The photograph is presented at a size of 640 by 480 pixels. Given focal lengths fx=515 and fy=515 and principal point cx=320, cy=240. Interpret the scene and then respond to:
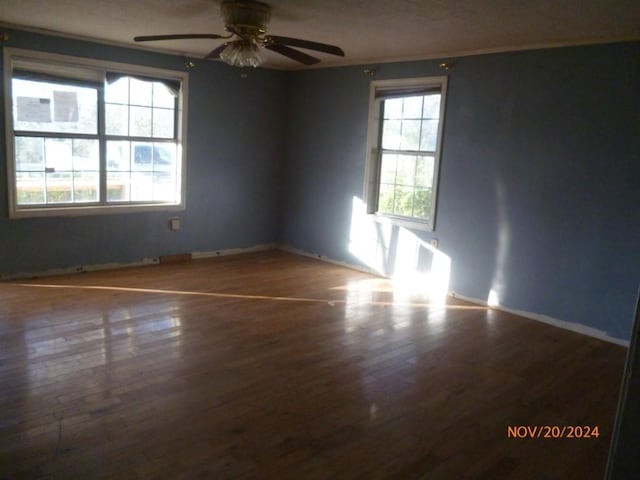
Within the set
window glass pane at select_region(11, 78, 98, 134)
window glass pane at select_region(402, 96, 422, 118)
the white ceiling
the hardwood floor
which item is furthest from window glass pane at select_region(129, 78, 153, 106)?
window glass pane at select_region(402, 96, 422, 118)

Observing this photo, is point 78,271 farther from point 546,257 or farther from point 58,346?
point 546,257

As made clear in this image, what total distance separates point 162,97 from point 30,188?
172cm

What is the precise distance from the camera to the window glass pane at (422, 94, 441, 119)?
536 centimetres

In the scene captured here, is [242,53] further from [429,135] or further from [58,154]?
[58,154]

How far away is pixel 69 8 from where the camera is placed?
156 inches

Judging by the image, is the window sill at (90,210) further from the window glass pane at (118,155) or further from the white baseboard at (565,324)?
the white baseboard at (565,324)

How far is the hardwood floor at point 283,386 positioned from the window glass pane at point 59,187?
893 millimetres

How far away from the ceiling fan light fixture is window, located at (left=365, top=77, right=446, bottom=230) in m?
2.32

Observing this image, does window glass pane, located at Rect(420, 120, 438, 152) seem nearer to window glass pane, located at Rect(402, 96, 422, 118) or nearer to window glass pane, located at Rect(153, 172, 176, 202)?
window glass pane, located at Rect(402, 96, 422, 118)

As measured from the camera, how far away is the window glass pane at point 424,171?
18.0 feet

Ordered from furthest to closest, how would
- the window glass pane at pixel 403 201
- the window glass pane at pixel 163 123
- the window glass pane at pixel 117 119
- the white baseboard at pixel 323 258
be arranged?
the white baseboard at pixel 323 258 < the window glass pane at pixel 163 123 < the window glass pane at pixel 403 201 < the window glass pane at pixel 117 119

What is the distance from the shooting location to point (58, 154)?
5.21 metres

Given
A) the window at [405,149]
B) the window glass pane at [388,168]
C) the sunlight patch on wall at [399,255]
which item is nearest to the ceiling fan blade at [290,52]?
the window at [405,149]

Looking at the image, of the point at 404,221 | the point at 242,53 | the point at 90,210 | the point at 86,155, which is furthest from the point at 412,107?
the point at 90,210
